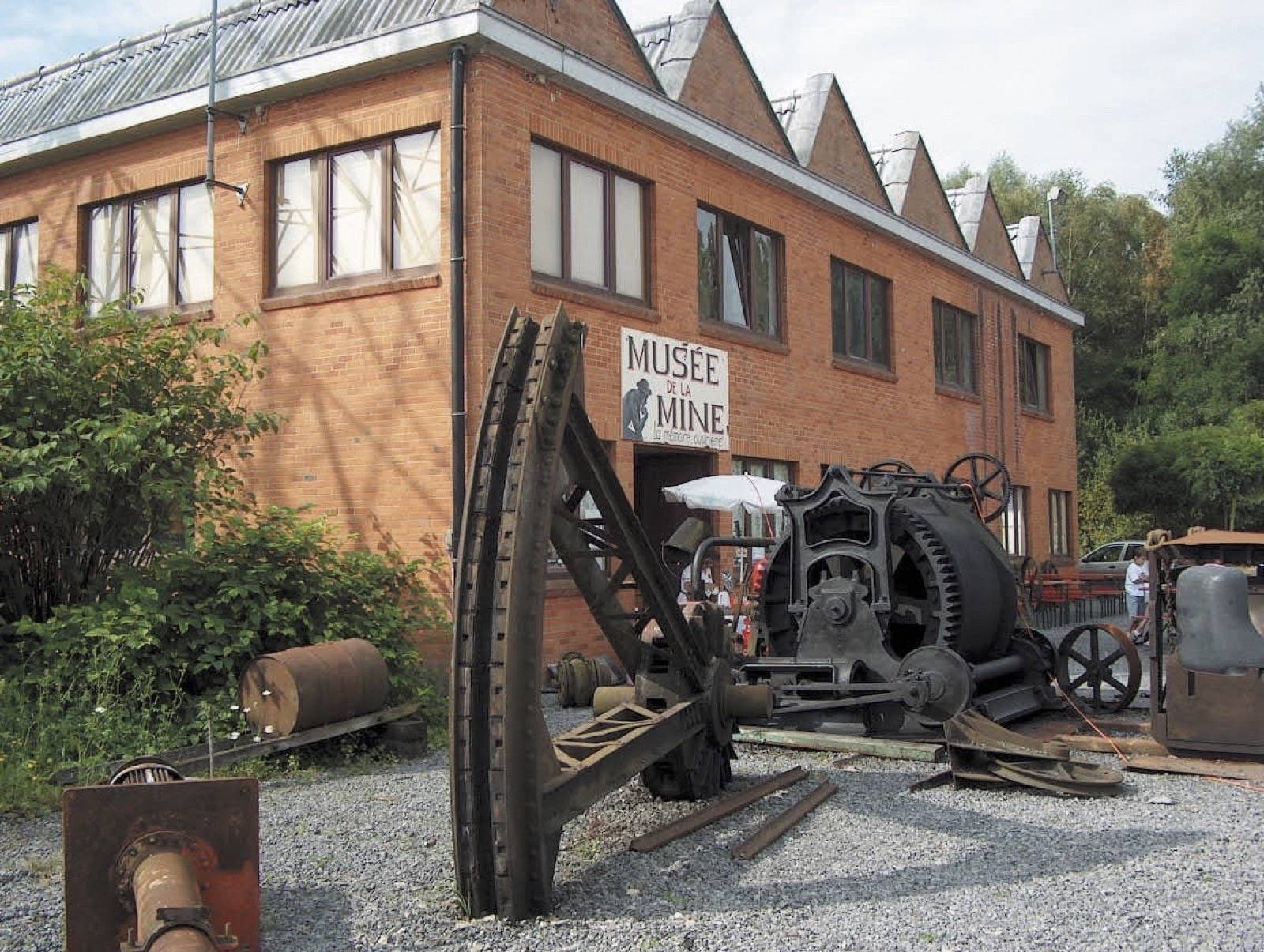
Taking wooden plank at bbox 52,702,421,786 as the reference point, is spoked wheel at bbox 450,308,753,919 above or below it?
above

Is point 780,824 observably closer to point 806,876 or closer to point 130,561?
point 806,876

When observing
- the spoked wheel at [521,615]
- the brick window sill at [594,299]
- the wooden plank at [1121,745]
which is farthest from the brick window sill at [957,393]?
the spoked wheel at [521,615]

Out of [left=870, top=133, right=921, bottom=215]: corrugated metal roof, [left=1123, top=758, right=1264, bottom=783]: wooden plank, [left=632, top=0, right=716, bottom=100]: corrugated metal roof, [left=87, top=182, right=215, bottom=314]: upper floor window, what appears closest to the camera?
[left=1123, top=758, right=1264, bottom=783]: wooden plank

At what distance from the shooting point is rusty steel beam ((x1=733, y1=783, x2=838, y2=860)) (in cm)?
572

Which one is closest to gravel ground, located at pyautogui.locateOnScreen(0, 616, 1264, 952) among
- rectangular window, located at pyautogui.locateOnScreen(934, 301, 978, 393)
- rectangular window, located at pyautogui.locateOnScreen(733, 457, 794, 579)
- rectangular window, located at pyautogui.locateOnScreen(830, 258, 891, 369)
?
rectangular window, located at pyautogui.locateOnScreen(733, 457, 794, 579)

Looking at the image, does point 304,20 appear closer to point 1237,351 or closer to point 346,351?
point 346,351

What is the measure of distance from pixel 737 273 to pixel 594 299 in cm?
344

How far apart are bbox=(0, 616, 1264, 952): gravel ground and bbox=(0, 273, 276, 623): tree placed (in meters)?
2.59

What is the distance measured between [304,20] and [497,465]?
10.3m

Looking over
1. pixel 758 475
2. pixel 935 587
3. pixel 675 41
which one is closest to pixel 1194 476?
pixel 758 475

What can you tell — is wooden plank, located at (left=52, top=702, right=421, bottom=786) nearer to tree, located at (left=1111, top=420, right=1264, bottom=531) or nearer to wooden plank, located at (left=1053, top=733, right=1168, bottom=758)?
wooden plank, located at (left=1053, top=733, right=1168, bottom=758)

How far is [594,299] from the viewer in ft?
42.9

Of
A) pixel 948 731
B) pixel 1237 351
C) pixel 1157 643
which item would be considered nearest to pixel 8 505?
pixel 948 731

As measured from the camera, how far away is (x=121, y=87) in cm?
1534
